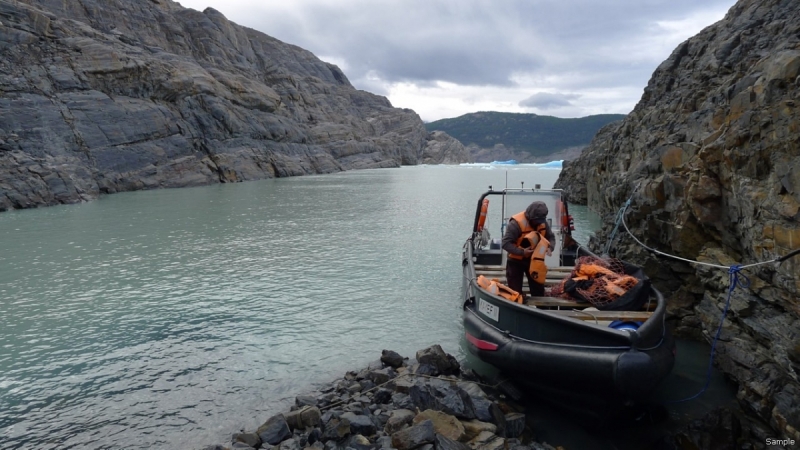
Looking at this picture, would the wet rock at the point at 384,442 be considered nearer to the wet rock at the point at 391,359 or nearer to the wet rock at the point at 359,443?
the wet rock at the point at 359,443

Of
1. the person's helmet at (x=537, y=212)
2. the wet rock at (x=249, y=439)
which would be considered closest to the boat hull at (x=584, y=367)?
the person's helmet at (x=537, y=212)

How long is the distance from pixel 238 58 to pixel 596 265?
89405 mm

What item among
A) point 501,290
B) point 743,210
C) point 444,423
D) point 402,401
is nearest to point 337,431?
point 402,401

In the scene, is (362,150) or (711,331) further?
(362,150)

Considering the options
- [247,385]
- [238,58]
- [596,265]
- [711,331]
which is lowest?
[247,385]

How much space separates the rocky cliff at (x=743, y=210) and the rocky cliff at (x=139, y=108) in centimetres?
3631

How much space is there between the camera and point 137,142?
47.3 meters

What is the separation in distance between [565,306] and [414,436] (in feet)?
11.3

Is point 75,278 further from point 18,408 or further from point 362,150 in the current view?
point 362,150

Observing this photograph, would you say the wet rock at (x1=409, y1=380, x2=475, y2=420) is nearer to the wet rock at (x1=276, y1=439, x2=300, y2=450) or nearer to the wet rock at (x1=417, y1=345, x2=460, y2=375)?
the wet rock at (x1=417, y1=345, x2=460, y2=375)

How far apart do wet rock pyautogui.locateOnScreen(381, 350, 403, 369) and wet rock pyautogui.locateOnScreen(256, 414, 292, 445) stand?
2.30 meters

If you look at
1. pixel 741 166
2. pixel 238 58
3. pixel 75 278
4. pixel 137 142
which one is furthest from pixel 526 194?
pixel 238 58

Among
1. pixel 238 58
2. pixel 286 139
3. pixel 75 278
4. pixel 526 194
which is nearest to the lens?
pixel 526 194

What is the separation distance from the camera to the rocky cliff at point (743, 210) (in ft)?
18.3
